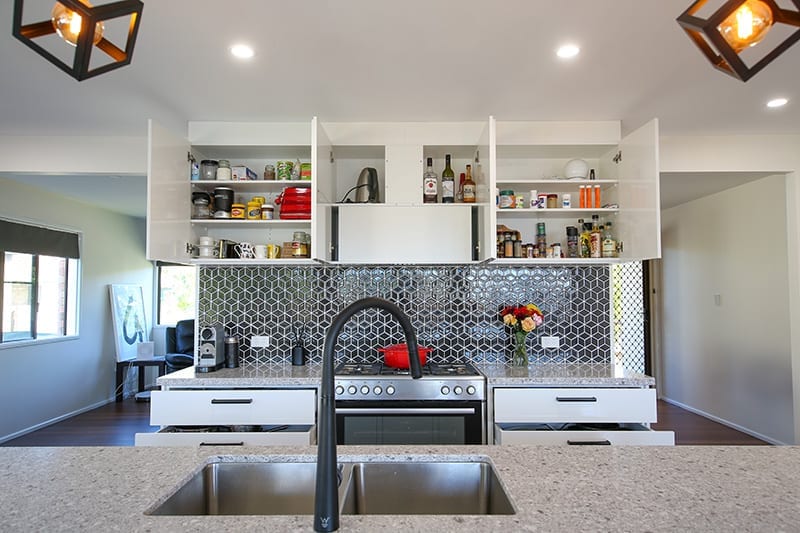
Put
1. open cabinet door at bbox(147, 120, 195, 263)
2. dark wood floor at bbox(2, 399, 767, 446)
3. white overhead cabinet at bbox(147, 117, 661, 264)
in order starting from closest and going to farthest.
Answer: open cabinet door at bbox(147, 120, 195, 263)
white overhead cabinet at bbox(147, 117, 661, 264)
dark wood floor at bbox(2, 399, 767, 446)

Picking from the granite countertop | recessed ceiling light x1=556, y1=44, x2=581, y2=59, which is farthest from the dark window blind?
recessed ceiling light x1=556, y1=44, x2=581, y2=59

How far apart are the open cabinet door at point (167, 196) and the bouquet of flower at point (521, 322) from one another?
1985mm

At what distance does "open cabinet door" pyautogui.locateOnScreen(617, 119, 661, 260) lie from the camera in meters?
2.51

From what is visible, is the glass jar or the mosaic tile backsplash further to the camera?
the mosaic tile backsplash

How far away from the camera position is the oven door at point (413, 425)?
2.53 metres

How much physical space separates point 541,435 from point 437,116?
193 centimetres

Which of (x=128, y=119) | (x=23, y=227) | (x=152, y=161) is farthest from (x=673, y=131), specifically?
(x=23, y=227)

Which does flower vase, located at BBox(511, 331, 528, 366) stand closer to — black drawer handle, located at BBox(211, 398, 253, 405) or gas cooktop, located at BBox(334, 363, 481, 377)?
gas cooktop, located at BBox(334, 363, 481, 377)

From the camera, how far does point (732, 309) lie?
176 inches

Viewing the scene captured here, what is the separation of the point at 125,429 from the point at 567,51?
198 inches

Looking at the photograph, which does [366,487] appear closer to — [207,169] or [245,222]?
[245,222]

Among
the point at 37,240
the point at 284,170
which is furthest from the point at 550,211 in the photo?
the point at 37,240

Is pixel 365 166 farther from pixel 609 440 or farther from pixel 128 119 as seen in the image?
pixel 609 440

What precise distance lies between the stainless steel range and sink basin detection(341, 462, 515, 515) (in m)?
1.25
